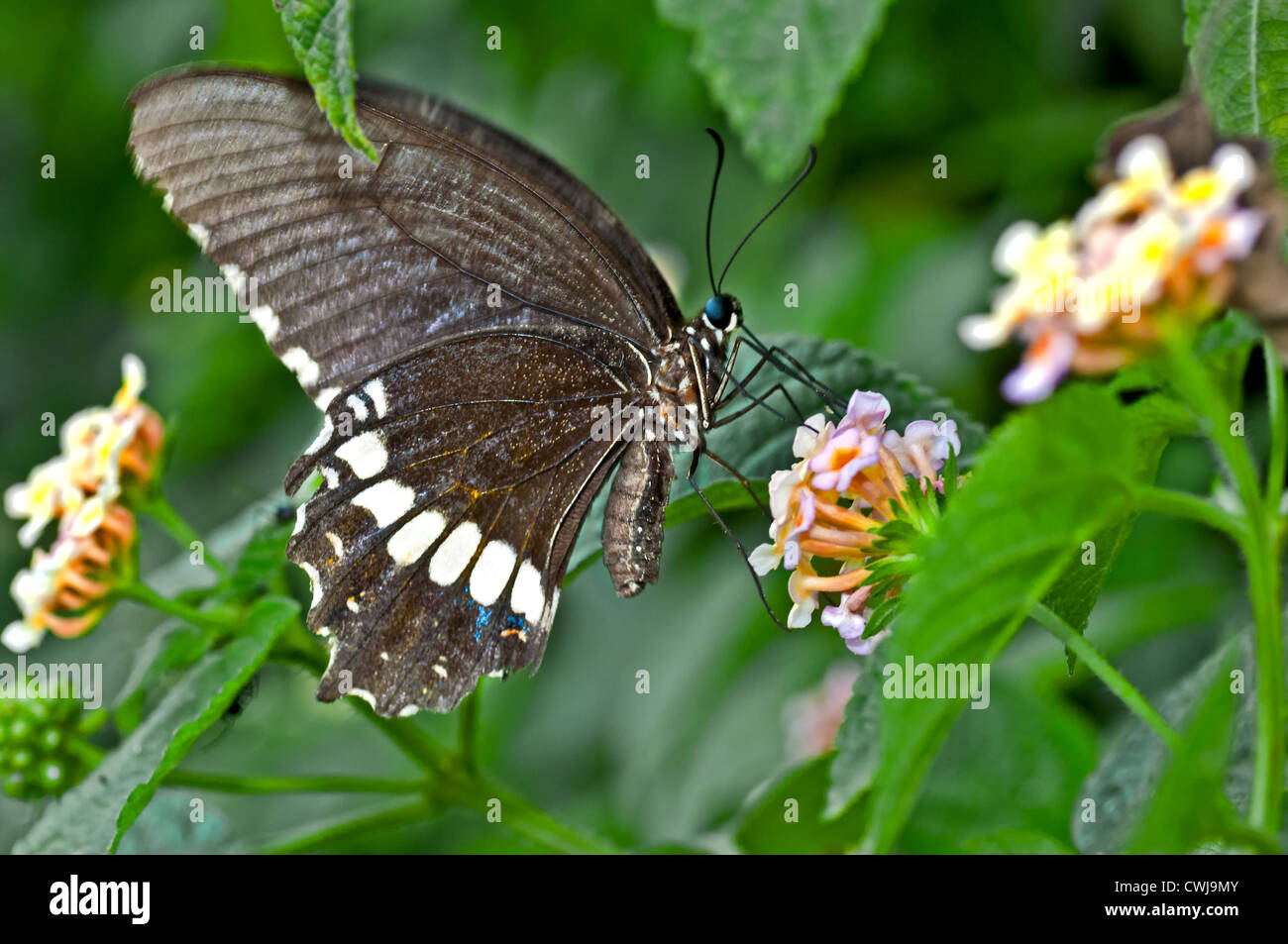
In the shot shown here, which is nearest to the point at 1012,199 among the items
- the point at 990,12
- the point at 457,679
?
the point at 990,12

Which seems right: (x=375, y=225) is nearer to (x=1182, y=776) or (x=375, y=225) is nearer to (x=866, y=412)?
(x=866, y=412)

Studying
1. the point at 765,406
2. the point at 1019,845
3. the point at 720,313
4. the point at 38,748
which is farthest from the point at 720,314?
the point at 38,748

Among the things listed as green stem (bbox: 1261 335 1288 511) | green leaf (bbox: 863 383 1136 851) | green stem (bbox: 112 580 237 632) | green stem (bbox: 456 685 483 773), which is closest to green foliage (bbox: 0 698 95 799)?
green stem (bbox: 112 580 237 632)

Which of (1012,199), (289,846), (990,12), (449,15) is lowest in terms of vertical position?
(289,846)

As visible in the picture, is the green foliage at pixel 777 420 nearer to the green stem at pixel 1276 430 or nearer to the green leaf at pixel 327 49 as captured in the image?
the green stem at pixel 1276 430

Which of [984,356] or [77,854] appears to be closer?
[77,854]

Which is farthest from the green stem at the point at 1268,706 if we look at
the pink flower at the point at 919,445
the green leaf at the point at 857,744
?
the pink flower at the point at 919,445

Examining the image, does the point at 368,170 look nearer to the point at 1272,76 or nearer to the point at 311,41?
the point at 311,41

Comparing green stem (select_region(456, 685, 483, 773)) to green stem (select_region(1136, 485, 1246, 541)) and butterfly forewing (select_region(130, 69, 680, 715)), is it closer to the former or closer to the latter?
butterfly forewing (select_region(130, 69, 680, 715))
